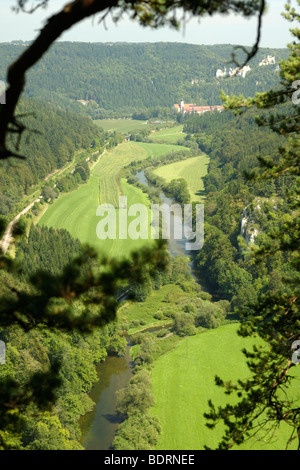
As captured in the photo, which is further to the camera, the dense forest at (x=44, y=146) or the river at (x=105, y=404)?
the dense forest at (x=44, y=146)

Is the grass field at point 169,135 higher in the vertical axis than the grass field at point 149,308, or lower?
higher

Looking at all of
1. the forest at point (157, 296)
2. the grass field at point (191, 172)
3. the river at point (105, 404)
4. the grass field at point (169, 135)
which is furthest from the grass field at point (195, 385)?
the grass field at point (169, 135)

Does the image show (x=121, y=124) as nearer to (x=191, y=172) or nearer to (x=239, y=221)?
(x=191, y=172)

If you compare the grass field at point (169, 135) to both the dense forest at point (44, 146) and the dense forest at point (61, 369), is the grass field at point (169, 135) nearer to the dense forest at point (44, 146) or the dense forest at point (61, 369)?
the dense forest at point (44, 146)

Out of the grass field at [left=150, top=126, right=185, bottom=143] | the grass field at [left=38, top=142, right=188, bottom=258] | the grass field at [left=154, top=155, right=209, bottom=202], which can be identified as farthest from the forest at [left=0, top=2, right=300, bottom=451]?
the grass field at [left=150, top=126, right=185, bottom=143]
